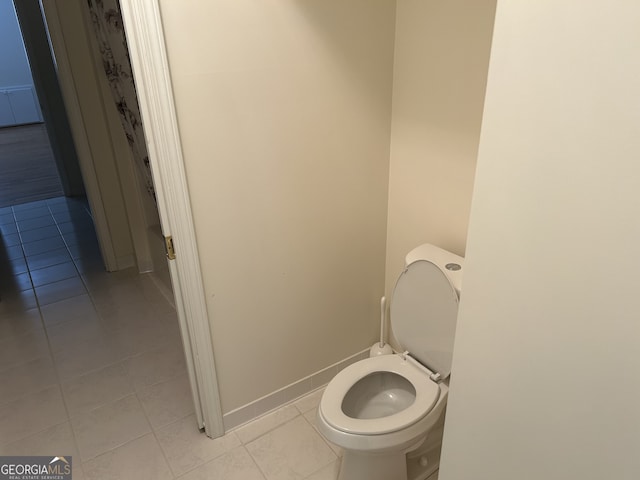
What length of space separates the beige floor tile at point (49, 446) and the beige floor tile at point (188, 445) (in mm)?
340

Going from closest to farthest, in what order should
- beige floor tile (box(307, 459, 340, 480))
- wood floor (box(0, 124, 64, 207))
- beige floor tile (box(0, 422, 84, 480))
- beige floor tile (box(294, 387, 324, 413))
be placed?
1. beige floor tile (box(307, 459, 340, 480))
2. beige floor tile (box(0, 422, 84, 480))
3. beige floor tile (box(294, 387, 324, 413))
4. wood floor (box(0, 124, 64, 207))

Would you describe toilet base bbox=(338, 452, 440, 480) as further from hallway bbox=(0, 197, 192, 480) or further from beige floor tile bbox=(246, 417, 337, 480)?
hallway bbox=(0, 197, 192, 480)

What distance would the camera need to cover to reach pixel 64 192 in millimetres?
4879

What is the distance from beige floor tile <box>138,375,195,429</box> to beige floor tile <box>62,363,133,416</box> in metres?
0.11

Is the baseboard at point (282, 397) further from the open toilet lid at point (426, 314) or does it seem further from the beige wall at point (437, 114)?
the beige wall at point (437, 114)

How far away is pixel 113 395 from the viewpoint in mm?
2271

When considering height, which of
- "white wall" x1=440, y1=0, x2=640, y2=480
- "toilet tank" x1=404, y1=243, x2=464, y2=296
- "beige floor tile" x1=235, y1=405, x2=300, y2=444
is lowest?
"beige floor tile" x1=235, y1=405, x2=300, y2=444

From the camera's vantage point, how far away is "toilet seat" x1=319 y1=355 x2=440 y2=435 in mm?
1521

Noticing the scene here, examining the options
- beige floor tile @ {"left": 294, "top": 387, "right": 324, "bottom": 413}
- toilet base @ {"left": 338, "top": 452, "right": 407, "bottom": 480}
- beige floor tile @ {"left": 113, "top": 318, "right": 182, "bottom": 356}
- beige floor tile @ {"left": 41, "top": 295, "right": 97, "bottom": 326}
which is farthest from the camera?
beige floor tile @ {"left": 41, "top": 295, "right": 97, "bottom": 326}

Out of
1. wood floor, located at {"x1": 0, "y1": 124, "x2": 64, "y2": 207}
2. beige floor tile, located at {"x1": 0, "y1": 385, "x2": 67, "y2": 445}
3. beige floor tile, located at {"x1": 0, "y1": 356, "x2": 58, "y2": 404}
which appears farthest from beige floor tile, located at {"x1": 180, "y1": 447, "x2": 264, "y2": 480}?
wood floor, located at {"x1": 0, "y1": 124, "x2": 64, "y2": 207}

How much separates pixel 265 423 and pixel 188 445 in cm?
33

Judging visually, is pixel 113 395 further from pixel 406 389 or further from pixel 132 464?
pixel 406 389

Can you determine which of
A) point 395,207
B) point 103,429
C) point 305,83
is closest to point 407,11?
point 305,83

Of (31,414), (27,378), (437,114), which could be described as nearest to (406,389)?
(437,114)
